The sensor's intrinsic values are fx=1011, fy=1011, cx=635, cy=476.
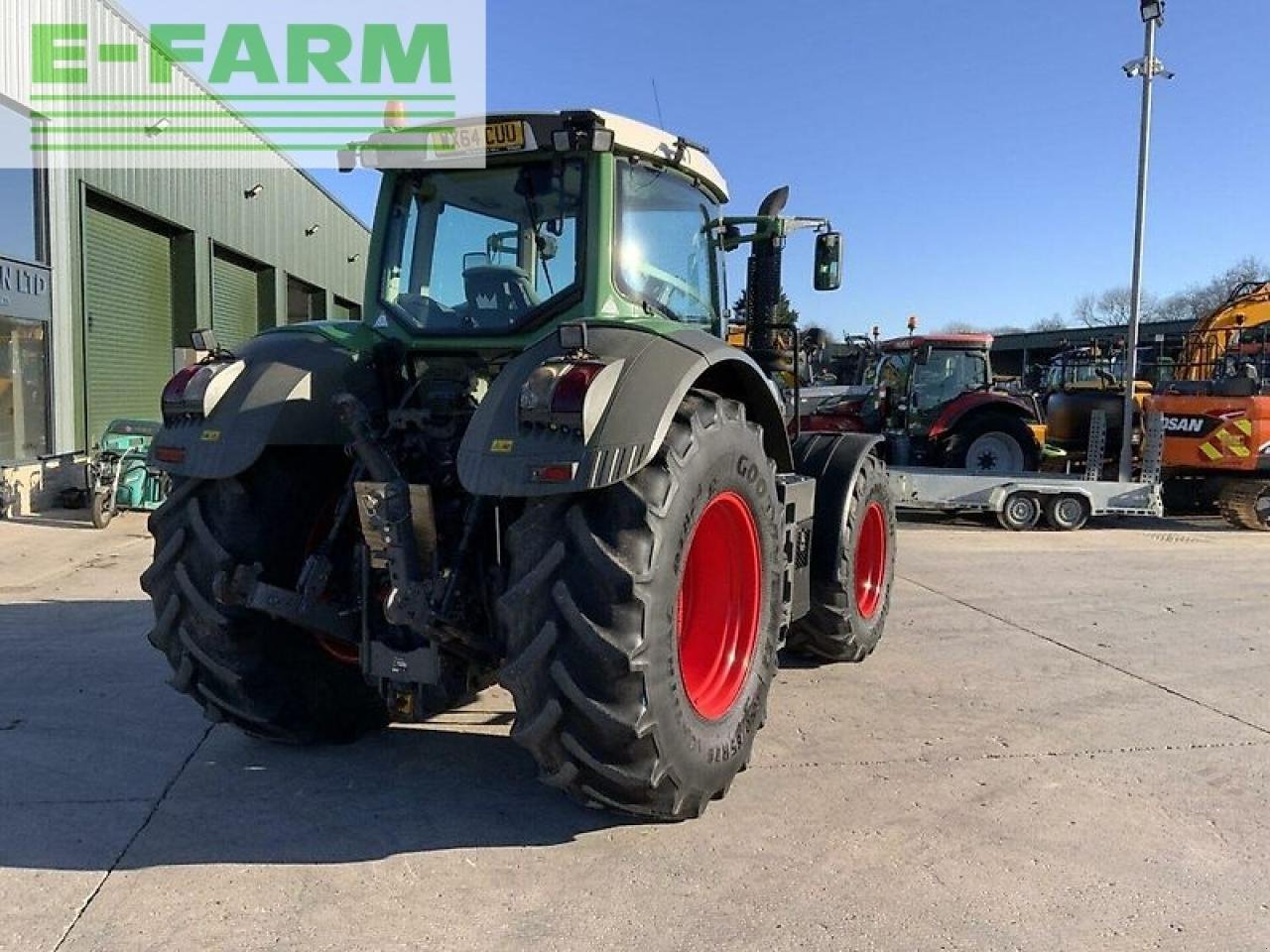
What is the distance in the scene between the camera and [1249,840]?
3.47 meters

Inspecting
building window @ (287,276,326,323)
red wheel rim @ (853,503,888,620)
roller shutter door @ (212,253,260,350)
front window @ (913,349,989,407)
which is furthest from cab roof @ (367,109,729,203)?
building window @ (287,276,326,323)

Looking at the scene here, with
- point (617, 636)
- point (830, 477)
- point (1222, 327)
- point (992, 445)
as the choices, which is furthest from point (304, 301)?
point (617, 636)

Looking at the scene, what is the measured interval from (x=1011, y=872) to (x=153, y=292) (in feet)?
51.0

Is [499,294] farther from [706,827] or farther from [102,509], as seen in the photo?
[102,509]

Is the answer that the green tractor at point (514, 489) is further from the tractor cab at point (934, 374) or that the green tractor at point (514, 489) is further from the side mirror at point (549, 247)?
the tractor cab at point (934, 374)

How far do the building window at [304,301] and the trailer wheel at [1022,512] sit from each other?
15.8 metres

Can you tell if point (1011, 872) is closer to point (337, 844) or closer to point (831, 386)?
point (337, 844)

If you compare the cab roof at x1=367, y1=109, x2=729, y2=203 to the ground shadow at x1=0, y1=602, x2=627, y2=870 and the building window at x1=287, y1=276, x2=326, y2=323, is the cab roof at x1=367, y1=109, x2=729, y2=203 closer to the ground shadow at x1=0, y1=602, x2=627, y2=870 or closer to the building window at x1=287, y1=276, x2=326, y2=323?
the ground shadow at x1=0, y1=602, x2=627, y2=870

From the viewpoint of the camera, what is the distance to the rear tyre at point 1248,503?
494 inches

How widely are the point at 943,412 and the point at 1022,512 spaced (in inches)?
75.7

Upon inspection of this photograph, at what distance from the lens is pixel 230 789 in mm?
3744

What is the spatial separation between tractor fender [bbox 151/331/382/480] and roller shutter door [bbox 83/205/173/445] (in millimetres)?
10620

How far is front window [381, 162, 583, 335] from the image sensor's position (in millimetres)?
3953

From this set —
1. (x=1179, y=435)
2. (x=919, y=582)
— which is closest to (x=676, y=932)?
(x=919, y=582)
